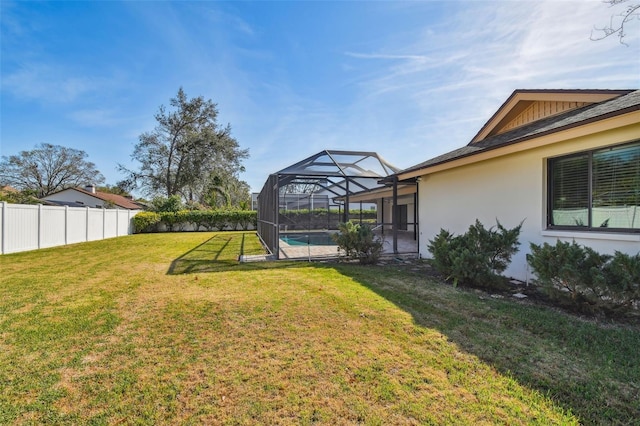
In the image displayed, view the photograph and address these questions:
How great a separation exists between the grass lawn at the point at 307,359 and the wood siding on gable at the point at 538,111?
5.14 metres

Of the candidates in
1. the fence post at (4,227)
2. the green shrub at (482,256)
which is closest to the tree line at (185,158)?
the fence post at (4,227)

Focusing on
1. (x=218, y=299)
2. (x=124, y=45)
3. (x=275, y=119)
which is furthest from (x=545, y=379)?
(x=275, y=119)

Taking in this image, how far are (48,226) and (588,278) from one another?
689 inches

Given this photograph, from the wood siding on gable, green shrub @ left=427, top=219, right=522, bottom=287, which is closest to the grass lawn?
green shrub @ left=427, top=219, right=522, bottom=287

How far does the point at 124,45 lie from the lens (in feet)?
42.7

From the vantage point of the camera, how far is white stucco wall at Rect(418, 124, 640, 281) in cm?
484

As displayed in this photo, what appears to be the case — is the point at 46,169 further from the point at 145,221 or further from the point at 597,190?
the point at 597,190

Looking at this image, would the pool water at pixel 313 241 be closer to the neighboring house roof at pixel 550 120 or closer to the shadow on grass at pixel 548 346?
the neighboring house roof at pixel 550 120

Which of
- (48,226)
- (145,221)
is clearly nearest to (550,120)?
(48,226)

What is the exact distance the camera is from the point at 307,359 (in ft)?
10.0

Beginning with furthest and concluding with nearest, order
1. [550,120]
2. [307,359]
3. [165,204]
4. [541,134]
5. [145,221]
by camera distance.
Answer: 1. [165,204]
2. [145,221]
3. [550,120]
4. [541,134]
5. [307,359]

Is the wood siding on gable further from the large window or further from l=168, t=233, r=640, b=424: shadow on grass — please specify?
l=168, t=233, r=640, b=424: shadow on grass

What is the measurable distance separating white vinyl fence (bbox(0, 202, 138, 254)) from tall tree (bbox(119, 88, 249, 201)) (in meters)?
13.9

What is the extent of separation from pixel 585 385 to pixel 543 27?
858 centimetres
